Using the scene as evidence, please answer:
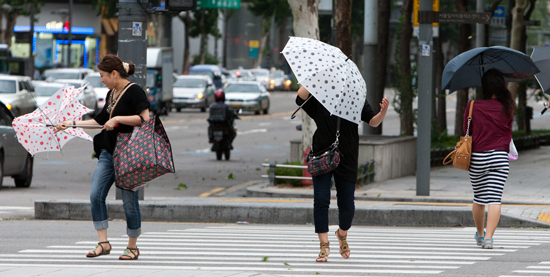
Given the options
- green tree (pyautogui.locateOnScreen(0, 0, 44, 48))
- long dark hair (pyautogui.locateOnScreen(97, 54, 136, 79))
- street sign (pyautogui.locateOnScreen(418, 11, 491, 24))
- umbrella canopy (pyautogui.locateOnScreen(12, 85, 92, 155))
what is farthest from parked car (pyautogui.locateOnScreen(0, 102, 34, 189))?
green tree (pyautogui.locateOnScreen(0, 0, 44, 48))

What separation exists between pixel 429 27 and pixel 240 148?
40.4 ft

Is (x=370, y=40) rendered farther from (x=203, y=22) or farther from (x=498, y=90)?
(x=203, y=22)

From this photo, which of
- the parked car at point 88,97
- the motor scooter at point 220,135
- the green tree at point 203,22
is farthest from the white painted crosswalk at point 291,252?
the green tree at point 203,22

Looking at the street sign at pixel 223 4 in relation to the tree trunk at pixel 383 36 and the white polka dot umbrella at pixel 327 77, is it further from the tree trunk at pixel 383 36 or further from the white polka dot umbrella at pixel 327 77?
the white polka dot umbrella at pixel 327 77

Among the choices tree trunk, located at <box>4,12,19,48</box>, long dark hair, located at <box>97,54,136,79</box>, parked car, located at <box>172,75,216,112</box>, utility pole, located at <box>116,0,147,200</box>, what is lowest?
parked car, located at <box>172,75,216,112</box>

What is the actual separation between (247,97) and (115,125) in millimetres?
32899

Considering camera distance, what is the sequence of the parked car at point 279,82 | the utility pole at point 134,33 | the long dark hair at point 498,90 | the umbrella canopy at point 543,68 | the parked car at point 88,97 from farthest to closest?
the parked car at point 279,82
the parked car at point 88,97
the utility pole at point 134,33
the umbrella canopy at point 543,68
the long dark hair at point 498,90

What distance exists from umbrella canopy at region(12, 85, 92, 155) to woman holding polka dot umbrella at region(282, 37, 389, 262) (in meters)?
2.03

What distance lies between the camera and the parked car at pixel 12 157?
565 inches

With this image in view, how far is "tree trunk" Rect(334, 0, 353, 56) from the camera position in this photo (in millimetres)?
15211

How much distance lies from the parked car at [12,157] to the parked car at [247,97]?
78.9 ft

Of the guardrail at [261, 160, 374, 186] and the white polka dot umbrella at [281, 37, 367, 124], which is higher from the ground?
the white polka dot umbrella at [281, 37, 367, 124]

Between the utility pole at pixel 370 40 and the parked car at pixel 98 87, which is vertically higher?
the utility pole at pixel 370 40

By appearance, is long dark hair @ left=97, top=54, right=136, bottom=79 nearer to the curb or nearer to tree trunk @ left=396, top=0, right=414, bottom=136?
the curb
